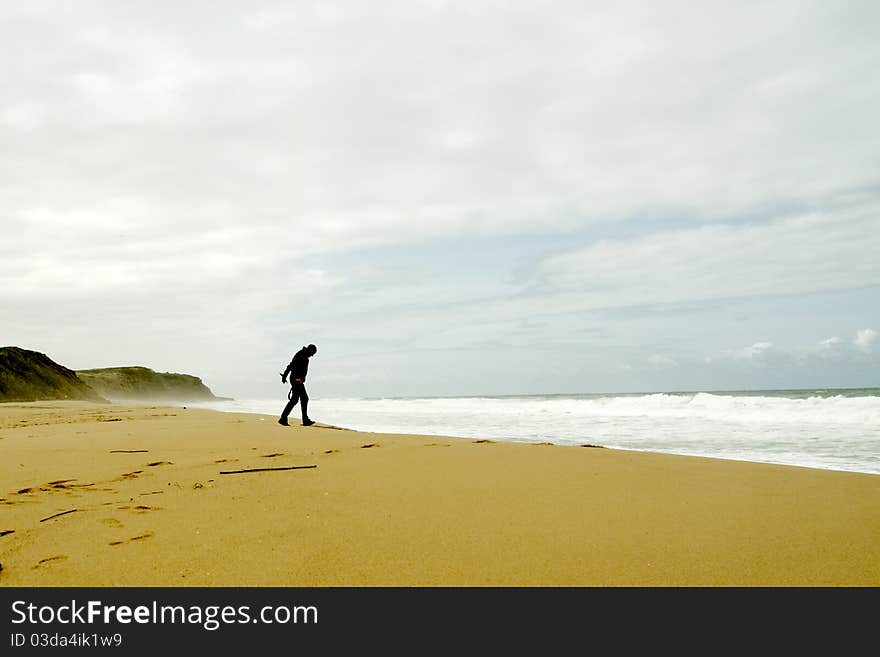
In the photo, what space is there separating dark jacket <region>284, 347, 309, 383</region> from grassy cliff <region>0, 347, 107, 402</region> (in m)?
38.2

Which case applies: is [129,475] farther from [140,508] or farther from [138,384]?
[138,384]

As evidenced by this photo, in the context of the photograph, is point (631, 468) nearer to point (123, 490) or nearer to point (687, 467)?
point (687, 467)

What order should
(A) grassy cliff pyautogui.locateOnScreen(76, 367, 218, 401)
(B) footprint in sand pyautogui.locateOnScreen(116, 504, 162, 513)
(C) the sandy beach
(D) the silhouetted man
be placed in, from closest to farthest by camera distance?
(C) the sandy beach → (B) footprint in sand pyautogui.locateOnScreen(116, 504, 162, 513) → (D) the silhouetted man → (A) grassy cliff pyautogui.locateOnScreen(76, 367, 218, 401)

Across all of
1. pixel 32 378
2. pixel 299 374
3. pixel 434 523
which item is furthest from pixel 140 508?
pixel 32 378

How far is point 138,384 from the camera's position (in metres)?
85.1

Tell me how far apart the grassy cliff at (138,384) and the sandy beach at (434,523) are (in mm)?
77585

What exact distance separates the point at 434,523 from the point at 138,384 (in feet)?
307

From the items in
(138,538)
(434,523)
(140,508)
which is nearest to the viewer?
(138,538)

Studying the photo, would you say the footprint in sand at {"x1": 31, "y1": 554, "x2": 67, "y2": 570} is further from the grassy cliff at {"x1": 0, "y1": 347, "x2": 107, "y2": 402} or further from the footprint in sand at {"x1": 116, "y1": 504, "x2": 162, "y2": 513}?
the grassy cliff at {"x1": 0, "y1": 347, "x2": 107, "y2": 402}

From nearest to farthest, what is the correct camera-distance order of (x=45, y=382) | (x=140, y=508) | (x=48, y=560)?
(x=48, y=560)
(x=140, y=508)
(x=45, y=382)

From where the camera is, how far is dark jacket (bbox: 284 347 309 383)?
37.5 feet

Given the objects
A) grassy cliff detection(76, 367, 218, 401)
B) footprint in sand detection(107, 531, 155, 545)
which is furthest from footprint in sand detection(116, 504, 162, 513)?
grassy cliff detection(76, 367, 218, 401)
